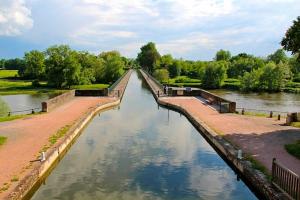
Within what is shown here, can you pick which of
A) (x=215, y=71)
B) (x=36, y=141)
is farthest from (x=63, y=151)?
(x=215, y=71)

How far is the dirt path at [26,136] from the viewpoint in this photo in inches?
653

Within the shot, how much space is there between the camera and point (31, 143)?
832 inches

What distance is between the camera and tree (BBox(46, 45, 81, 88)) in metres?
75.0

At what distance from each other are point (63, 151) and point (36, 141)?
5.46 feet

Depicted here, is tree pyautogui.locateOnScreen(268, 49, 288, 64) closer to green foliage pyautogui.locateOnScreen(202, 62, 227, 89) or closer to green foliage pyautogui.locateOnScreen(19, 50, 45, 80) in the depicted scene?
green foliage pyautogui.locateOnScreen(202, 62, 227, 89)

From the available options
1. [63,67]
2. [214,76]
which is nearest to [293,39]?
[63,67]

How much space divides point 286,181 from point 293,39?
12449 millimetres

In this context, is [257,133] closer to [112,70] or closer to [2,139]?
[2,139]

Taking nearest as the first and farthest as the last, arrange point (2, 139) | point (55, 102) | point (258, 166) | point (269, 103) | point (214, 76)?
point (258, 166), point (2, 139), point (55, 102), point (269, 103), point (214, 76)

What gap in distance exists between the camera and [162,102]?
45062 millimetres

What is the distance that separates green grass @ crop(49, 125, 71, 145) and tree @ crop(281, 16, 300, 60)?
591 inches

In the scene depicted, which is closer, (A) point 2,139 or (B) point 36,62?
(A) point 2,139

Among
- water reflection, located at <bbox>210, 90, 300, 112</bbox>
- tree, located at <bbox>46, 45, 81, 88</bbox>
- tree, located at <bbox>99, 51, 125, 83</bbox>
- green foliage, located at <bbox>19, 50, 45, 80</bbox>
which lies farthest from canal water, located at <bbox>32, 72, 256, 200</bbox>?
tree, located at <bbox>99, 51, 125, 83</bbox>

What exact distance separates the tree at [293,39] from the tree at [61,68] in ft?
186
